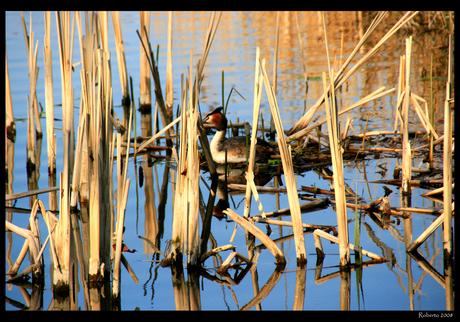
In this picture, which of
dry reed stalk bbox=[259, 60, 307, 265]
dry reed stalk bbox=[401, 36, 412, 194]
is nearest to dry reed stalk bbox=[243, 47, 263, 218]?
dry reed stalk bbox=[259, 60, 307, 265]

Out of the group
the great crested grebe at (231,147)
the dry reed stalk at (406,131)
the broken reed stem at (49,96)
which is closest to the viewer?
the dry reed stalk at (406,131)

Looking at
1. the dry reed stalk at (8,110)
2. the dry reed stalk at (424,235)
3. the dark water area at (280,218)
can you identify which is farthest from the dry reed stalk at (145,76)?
the dry reed stalk at (424,235)

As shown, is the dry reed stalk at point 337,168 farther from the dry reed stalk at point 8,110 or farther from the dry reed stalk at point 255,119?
the dry reed stalk at point 8,110

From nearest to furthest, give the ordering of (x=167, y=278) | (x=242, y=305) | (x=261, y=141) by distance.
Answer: (x=242, y=305) → (x=167, y=278) → (x=261, y=141)

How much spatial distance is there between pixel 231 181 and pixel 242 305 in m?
2.69

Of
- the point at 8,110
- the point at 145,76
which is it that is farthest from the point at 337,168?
the point at 145,76

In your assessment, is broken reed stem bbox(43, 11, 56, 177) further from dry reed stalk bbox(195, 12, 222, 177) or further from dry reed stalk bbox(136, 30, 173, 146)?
dry reed stalk bbox(195, 12, 222, 177)

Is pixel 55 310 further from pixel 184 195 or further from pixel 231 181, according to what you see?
pixel 231 181

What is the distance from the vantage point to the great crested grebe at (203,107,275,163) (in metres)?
5.96

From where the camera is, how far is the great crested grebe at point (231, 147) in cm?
596

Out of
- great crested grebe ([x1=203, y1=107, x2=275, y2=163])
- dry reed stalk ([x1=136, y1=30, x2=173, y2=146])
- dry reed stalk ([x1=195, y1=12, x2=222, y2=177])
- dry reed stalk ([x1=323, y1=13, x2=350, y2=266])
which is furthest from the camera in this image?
great crested grebe ([x1=203, y1=107, x2=275, y2=163])

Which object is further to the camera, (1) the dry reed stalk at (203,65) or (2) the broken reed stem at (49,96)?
(2) the broken reed stem at (49,96)

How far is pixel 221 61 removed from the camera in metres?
11.4

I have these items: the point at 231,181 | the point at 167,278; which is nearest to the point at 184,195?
the point at 167,278
